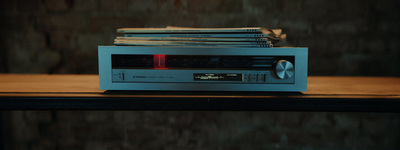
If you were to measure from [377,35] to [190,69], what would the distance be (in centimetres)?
Answer: 89

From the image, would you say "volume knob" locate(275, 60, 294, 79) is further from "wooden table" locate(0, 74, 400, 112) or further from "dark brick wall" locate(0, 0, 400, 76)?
"dark brick wall" locate(0, 0, 400, 76)

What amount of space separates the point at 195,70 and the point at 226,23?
51cm

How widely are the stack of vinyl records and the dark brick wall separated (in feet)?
1.44

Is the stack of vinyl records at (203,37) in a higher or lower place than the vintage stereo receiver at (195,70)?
higher

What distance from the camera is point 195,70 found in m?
0.72

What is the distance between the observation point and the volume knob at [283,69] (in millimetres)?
699

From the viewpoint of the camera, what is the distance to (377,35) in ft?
3.83

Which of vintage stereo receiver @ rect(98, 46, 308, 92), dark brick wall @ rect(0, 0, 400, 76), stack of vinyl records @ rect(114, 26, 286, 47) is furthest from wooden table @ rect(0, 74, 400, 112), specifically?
dark brick wall @ rect(0, 0, 400, 76)

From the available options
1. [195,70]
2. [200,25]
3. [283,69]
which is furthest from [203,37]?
[200,25]

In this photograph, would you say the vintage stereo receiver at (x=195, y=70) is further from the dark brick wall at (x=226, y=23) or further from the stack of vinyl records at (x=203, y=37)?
the dark brick wall at (x=226, y=23)

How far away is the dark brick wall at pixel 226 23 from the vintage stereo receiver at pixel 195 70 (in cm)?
49

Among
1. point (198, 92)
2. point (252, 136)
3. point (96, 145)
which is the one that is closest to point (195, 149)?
point (252, 136)

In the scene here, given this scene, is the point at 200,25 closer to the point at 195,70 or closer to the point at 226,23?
the point at 226,23

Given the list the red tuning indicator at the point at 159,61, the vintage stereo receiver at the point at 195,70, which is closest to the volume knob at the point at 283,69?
the vintage stereo receiver at the point at 195,70
